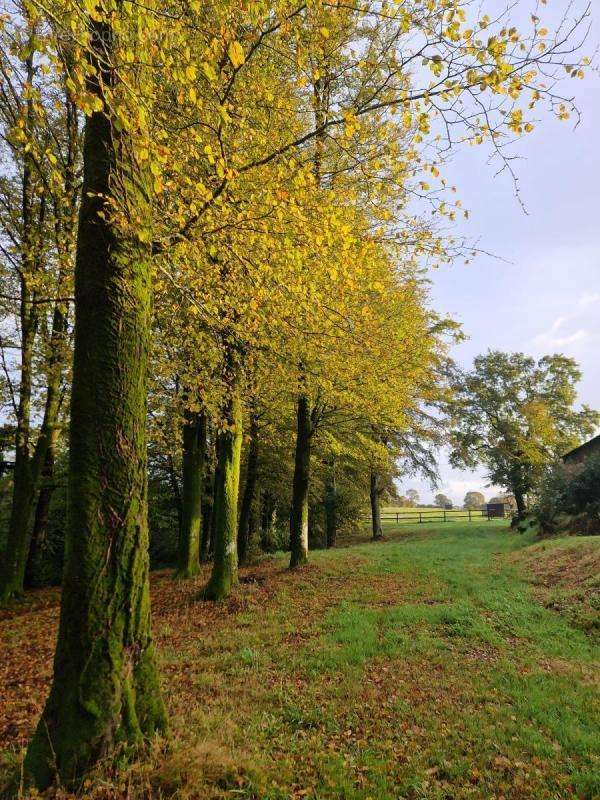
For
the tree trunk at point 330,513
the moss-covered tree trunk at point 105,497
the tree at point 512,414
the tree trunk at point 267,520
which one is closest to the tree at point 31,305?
the moss-covered tree trunk at point 105,497

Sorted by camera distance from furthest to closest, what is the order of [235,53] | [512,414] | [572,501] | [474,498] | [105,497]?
[474,498] → [512,414] → [572,501] → [105,497] → [235,53]

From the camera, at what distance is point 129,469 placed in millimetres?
4230

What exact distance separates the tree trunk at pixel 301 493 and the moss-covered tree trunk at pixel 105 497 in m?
11.0

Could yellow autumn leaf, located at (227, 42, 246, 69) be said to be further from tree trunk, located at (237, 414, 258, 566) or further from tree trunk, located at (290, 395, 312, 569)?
tree trunk, located at (237, 414, 258, 566)

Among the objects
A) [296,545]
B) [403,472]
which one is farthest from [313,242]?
[403,472]

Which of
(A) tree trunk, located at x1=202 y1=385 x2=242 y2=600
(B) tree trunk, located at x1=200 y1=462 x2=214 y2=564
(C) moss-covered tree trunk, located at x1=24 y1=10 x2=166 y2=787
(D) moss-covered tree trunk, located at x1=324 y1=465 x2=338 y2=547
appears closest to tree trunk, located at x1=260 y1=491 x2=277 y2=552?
(D) moss-covered tree trunk, located at x1=324 y1=465 x2=338 y2=547

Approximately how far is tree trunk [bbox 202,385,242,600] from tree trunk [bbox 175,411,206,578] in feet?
8.94

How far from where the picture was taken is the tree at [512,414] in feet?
106

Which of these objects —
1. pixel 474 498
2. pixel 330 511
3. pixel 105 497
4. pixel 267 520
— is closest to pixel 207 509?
pixel 267 520

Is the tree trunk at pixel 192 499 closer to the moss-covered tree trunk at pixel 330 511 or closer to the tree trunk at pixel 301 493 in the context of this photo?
the tree trunk at pixel 301 493

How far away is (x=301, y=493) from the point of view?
1612 centimetres

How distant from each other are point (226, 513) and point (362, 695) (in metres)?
6.26

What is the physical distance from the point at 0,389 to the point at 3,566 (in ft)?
17.8

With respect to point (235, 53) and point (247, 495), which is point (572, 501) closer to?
point (247, 495)
